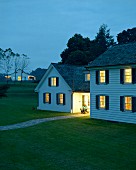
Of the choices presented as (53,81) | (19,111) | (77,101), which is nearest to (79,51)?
(53,81)

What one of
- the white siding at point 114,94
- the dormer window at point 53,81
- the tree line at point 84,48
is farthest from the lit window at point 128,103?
the tree line at point 84,48

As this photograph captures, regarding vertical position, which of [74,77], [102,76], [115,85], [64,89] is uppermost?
[74,77]

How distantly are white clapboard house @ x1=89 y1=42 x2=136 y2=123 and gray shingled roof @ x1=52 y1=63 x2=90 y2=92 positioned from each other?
19.4ft

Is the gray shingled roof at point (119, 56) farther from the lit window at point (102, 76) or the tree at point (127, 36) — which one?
the tree at point (127, 36)

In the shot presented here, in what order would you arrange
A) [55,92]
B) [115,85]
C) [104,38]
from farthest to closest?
[104,38]
[55,92]
[115,85]

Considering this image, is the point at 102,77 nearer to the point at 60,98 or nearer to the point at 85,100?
the point at 85,100

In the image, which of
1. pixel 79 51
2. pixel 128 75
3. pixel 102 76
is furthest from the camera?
pixel 79 51

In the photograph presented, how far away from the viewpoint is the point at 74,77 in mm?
37656

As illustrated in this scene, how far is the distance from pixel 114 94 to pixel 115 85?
865 mm

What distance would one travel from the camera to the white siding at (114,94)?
26391mm

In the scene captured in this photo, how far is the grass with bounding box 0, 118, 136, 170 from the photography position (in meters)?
12.8

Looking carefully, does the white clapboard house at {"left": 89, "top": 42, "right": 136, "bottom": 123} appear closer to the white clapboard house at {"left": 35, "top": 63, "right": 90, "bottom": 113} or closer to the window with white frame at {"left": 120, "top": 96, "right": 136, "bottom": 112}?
the window with white frame at {"left": 120, "top": 96, "right": 136, "bottom": 112}

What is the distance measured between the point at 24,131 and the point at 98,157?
9128 mm

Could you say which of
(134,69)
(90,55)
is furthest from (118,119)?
(90,55)
